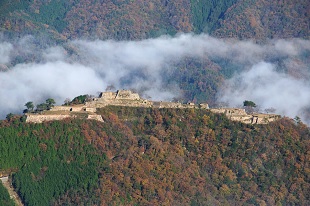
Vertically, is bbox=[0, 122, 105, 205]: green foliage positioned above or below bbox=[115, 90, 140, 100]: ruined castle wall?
below

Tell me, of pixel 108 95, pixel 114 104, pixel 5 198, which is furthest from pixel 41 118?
pixel 5 198

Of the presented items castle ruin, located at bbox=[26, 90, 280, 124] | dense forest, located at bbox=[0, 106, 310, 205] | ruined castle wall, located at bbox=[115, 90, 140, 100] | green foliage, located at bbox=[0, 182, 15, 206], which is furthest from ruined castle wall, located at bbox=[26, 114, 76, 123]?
ruined castle wall, located at bbox=[115, 90, 140, 100]

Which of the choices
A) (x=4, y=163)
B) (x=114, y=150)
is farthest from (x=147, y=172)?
(x=4, y=163)

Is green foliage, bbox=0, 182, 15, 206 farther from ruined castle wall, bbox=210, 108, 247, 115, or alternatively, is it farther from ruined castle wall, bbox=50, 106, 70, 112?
ruined castle wall, bbox=210, 108, 247, 115

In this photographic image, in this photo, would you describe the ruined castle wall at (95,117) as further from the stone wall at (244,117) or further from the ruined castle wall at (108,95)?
the stone wall at (244,117)

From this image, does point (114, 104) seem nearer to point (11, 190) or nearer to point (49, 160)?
point (49, 160)

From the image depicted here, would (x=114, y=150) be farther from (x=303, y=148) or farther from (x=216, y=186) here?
(x=303, y=148)

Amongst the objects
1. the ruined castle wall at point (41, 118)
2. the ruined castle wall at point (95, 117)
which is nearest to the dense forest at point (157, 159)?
the ruined castle wall at point (95, 117)

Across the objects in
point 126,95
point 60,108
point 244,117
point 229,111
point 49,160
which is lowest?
point 49,160
